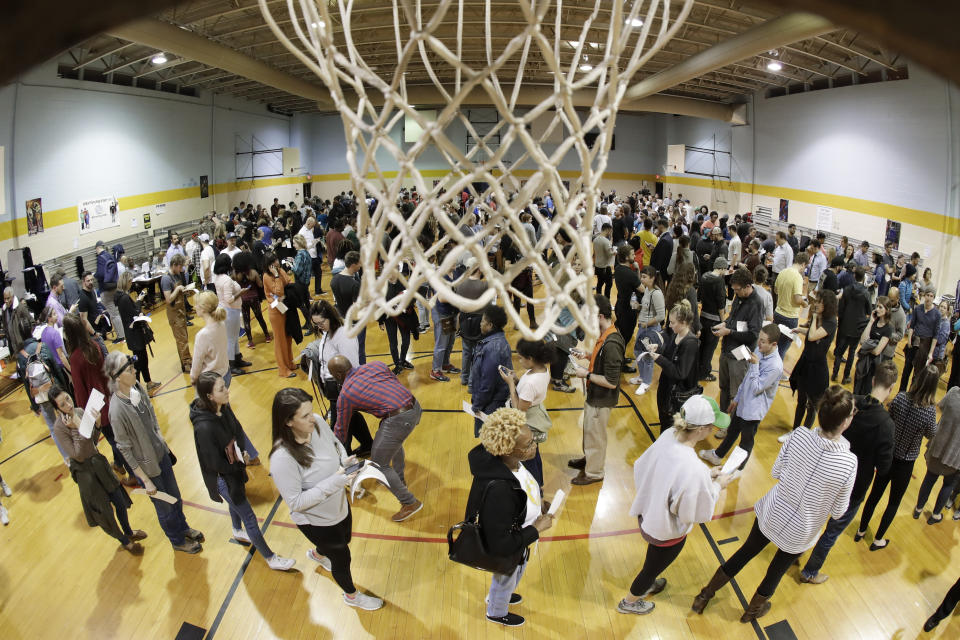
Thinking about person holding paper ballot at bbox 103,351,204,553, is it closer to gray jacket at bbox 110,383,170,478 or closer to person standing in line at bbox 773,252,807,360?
gray jacket at bbox 110,383,170,478

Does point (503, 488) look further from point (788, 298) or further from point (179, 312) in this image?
point (179, 312)

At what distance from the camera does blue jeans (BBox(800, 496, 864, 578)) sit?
4.22m

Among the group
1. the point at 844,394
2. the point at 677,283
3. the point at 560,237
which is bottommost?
the point at 844,394

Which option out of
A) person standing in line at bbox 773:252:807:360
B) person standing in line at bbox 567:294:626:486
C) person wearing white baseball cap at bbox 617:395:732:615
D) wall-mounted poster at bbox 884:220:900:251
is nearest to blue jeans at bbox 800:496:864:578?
person wearing white baseball cap at bbox 617:395:732:615

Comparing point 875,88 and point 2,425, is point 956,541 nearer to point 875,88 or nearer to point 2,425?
point 2,425

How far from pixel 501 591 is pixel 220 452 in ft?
7.31

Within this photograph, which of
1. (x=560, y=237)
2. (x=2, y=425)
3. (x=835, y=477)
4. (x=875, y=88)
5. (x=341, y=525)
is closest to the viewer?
(x=835, y=477)

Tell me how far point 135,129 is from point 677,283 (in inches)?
549

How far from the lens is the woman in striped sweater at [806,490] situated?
3.51 meters

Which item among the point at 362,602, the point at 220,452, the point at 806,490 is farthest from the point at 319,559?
the point at 806,490

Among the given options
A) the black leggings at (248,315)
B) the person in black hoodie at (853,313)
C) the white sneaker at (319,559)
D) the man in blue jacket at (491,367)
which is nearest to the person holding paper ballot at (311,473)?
the white sneaker at (319,559)

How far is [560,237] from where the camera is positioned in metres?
9.51

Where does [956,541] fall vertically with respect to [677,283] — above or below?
below

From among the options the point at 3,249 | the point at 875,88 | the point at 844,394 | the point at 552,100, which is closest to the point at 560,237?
the point at 844,394
